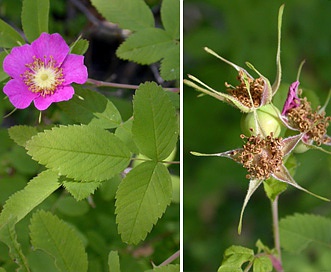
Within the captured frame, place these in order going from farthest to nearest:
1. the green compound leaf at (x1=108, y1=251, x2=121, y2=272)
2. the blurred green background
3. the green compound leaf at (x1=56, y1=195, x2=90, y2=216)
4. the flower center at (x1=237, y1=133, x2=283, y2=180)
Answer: the blurred green background < the green compound leaf at (x1=56, y1=195, x2=90, y2=216) < the green compound leaf at (x1=108, y1=251, x2=121, y2=272) < the flower center at (x1=237, y1=133, x2=283, y2=180)

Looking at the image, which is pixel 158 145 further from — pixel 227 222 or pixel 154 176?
pixel 227 222

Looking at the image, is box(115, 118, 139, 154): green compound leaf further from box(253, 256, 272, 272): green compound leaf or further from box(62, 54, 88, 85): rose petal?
box(253, 256, 272, 272): green compound leaf

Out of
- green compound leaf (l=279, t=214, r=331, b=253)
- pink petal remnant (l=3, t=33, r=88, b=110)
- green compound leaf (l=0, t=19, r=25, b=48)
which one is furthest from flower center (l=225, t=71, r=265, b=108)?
green compound leaf (l=0, t=19, r=25, b=48)

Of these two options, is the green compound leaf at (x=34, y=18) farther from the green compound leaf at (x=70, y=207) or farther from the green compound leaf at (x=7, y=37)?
the green compound leaf at (x=70, y=207)

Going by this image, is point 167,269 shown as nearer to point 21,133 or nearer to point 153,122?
point 153,122

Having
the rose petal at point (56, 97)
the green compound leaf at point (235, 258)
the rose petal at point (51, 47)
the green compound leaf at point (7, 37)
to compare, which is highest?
the green compound leaf at point (7, 37)

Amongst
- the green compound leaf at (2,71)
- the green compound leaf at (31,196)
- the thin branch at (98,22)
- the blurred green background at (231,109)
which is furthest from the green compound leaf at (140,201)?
the thin branch at (98,22)

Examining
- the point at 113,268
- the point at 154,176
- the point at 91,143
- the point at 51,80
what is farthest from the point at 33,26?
the point at 113,268
